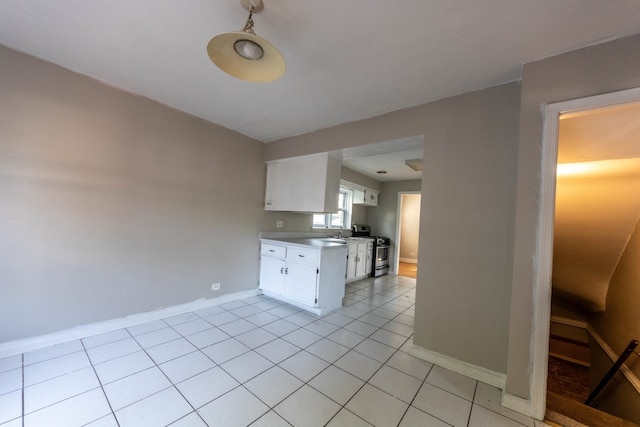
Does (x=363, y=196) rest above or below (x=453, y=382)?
above

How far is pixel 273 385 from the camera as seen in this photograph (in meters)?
1.72

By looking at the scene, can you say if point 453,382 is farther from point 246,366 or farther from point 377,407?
point 246,366

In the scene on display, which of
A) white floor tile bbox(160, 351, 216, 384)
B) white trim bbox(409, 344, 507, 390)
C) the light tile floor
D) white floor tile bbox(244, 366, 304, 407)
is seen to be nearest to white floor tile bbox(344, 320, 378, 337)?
the light tile floor

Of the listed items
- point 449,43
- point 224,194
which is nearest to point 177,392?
point 224,194

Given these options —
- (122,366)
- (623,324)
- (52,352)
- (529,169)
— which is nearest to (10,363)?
(52,352)

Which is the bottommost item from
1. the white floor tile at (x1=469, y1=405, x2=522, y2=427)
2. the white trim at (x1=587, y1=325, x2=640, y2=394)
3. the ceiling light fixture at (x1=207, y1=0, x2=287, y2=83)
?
the white trim at (x1=587, y1=325, x2=640, y2=394)

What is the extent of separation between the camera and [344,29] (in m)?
1.47

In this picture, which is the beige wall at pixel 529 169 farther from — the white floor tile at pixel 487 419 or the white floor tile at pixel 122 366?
the white floor tile at pixel 122 366

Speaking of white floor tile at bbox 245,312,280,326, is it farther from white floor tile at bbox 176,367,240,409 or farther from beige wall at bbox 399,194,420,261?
beige wall at bbox 399,194,420,261

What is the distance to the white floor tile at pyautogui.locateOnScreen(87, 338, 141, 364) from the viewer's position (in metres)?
1.94

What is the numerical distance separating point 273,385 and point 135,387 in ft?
3.13

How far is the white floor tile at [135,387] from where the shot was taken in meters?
1.51

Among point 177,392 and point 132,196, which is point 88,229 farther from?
point 177,392

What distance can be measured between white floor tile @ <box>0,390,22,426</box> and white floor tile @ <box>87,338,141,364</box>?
42cm
